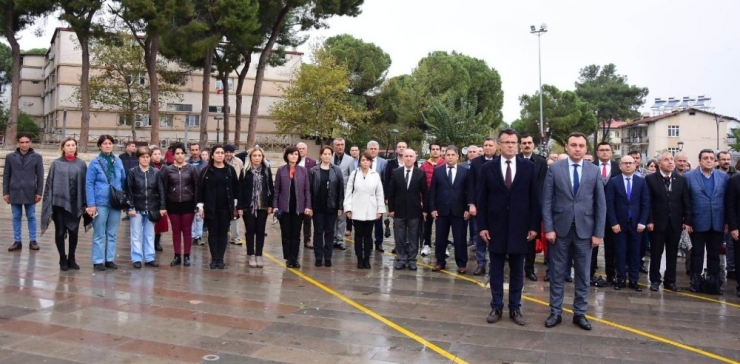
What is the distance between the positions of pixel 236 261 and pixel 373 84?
3803 centimetres

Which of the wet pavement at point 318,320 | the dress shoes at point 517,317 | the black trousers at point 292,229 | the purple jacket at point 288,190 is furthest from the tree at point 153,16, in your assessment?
the dress shoes at point 517,317

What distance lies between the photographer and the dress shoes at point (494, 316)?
5.40m

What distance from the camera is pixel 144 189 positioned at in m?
7.55

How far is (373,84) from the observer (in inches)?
1781

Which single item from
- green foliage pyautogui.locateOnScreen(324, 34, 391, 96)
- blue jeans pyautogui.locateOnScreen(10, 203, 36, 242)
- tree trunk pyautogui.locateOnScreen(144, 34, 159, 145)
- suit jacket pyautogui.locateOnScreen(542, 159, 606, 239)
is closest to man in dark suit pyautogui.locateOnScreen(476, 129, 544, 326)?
suit jacket pyautogui.locateOnScreen(542, 159, 606, 239)

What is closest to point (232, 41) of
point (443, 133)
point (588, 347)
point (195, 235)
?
point (443, 133)

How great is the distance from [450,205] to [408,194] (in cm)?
64

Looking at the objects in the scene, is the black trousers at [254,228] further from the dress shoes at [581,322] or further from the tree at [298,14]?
the tree at [298,14]

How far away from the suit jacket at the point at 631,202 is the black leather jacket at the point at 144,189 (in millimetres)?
6159

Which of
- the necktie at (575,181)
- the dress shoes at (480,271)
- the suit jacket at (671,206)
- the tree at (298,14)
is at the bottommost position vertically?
the dress shoes at (480,271)

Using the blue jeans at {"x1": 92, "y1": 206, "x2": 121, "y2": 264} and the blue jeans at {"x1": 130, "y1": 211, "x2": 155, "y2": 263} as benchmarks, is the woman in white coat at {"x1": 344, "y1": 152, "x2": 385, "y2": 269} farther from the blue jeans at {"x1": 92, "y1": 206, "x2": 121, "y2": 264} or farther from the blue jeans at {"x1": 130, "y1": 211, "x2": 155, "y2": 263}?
the blue jeans at {"x1": 92, "y1": 206, "x2": 121, "y2": 264}

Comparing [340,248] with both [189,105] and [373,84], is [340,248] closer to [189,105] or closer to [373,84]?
[373,84]

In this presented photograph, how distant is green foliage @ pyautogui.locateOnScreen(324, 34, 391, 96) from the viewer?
44625mm

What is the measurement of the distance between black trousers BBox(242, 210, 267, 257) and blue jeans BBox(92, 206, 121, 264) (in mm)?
1747
